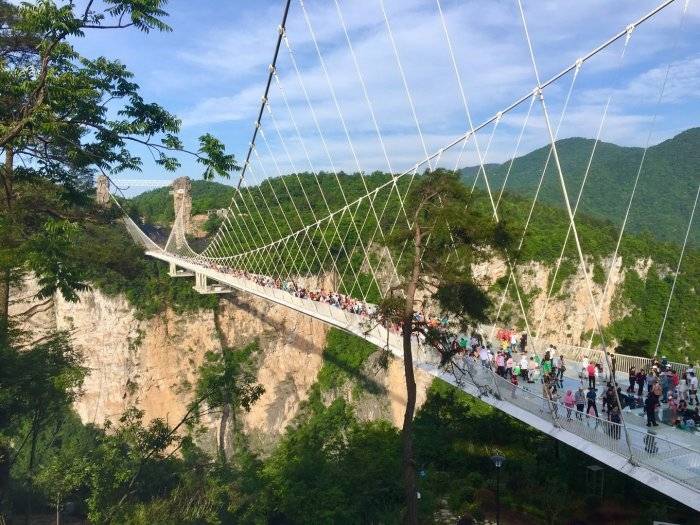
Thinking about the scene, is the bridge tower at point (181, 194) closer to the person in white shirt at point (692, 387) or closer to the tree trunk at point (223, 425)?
the tree trunk at point (223, 425)

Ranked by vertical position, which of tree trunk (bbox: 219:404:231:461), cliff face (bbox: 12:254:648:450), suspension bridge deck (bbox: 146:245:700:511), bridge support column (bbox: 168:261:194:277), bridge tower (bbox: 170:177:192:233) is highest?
bridge tower (bbox: 170:177:192:233)

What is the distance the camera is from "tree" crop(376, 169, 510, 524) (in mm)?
7500

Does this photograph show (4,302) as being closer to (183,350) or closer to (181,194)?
(183,350)

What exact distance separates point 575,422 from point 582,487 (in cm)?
327

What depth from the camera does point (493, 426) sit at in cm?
1248

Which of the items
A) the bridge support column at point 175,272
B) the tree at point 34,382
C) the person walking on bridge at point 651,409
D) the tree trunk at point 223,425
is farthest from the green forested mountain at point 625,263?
the person walking on bridge at point 651,409

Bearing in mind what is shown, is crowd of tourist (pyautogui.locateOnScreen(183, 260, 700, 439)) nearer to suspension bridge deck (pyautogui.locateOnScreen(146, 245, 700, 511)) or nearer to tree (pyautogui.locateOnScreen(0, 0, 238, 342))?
suspension bridge deck (pyautogui.locateOnScreen(146, 245, 700, 511))

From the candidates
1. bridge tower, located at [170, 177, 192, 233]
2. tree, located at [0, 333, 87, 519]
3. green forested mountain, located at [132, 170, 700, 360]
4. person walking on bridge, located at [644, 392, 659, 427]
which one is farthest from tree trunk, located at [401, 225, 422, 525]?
bridge tower, located at [170, 177, 192, 233]

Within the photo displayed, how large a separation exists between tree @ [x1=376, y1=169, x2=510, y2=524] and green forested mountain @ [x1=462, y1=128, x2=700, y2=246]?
124 ft

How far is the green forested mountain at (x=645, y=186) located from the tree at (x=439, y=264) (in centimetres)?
3782

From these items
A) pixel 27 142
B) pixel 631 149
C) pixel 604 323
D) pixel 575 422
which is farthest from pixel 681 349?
pixel 631 149

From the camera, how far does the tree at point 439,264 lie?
295 inches

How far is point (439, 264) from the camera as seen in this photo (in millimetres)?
8094

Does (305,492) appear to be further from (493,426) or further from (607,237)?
(607,237)
